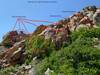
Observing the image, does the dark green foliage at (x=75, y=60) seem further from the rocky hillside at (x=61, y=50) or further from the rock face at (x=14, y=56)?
the rock face at (x=14, y=56)

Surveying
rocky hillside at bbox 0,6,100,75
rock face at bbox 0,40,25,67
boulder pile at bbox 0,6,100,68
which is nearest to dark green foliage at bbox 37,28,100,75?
rocky hillside at bbox 0,6,100,75

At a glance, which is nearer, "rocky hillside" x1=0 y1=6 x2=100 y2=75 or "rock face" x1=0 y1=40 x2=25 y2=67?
"rocky hillside" x1=0 y1=6 x2=100 y2=75

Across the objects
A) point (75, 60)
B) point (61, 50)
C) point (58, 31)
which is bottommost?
point (75, 60)

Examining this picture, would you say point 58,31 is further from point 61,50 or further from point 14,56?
point 61,50

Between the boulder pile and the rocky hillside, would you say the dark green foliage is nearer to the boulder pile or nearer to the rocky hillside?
the rocky hillside

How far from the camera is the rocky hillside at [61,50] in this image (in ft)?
60.6

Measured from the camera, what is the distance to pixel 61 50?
1988 centimetres

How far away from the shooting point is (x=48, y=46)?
21.6 m

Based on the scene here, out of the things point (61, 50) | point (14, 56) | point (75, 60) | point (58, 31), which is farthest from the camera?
point (58, 31)

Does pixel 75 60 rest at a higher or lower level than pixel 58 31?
lower

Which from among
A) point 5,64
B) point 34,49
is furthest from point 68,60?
point 5,64

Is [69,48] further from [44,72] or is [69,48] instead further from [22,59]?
[22,59]

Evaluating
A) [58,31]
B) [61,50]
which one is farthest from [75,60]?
[58,31]

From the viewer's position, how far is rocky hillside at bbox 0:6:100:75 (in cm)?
1848
